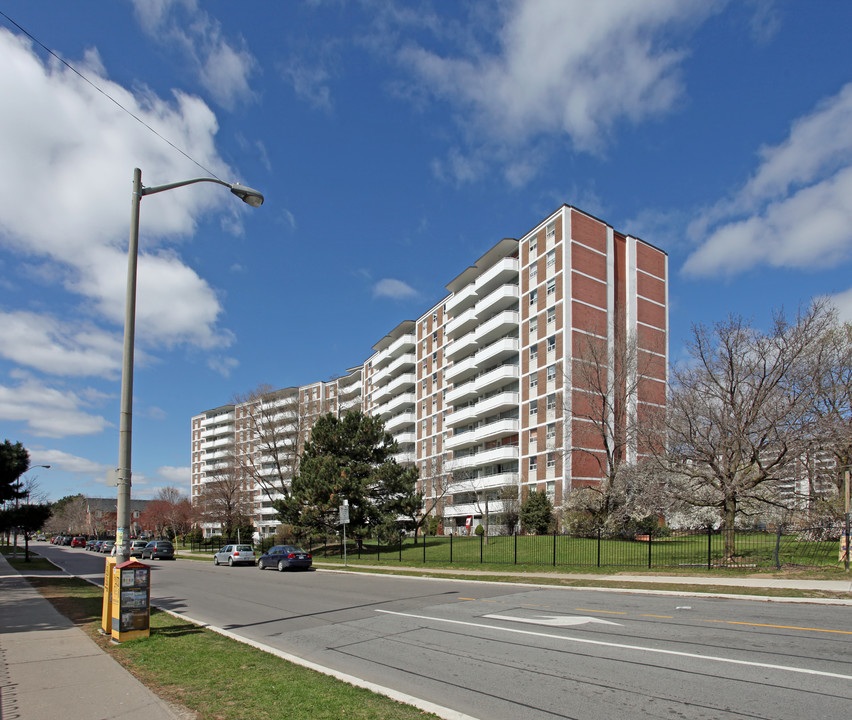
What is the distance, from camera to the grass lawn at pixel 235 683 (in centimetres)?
604

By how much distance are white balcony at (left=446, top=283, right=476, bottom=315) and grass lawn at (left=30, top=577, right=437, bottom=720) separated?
5263 centimetres

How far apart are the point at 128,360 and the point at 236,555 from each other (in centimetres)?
3200

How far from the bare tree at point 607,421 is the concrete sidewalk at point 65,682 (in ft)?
78.1

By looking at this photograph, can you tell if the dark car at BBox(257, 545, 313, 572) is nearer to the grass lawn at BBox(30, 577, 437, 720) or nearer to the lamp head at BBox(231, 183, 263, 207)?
the grass lawn at BBox(30, 577, 437, 720)

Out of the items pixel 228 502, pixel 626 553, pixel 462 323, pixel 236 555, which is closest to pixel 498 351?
pixel 462 323

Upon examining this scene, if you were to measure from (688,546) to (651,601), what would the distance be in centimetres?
1612

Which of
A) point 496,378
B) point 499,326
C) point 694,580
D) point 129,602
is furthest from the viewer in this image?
point 499,326

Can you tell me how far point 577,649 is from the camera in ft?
29.9

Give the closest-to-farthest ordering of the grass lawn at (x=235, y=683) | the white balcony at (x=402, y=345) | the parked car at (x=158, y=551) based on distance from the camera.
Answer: the grass lawn at (x=235, y=683), the parked car at (x=158, y=551), the white balcony at (x=402, y=345)

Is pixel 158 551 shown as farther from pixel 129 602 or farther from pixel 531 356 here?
pixel 129 602

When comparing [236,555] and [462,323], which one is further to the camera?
[462,323]

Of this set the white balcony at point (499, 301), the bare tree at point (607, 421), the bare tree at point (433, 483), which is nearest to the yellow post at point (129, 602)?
the bare tree at point (607, 421)

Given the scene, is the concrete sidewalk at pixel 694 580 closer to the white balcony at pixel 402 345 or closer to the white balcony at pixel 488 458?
the white balcony at pixel 488 458

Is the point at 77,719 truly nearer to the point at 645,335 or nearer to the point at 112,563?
the point at 112,563
